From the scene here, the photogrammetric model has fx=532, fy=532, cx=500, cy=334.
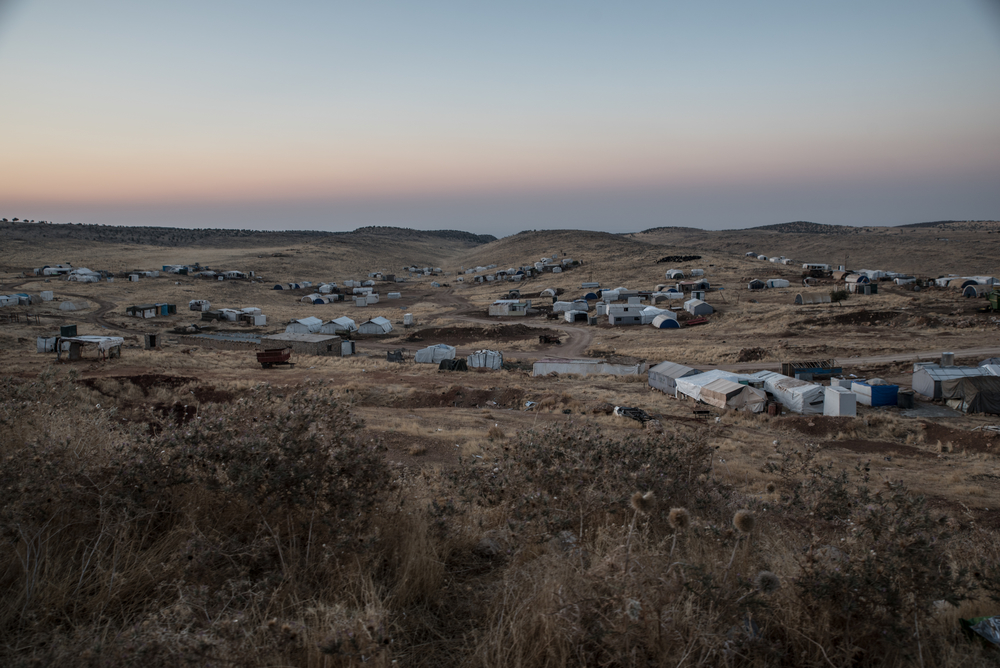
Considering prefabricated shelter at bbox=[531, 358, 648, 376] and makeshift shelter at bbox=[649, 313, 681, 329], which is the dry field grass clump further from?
makeshift shelter at bbox=[649, 313, 681, 329]

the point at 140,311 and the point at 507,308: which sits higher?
the point at 507,308

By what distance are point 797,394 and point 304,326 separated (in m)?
42.2

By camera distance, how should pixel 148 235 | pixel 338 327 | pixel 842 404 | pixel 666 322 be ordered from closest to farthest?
pixel 842 404
pixel 666 322
pixel 338 327
pixel 148 235

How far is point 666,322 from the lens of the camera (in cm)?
5203

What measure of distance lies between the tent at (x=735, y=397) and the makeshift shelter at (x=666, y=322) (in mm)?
24676

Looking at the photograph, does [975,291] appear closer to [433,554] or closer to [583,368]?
[583,368]

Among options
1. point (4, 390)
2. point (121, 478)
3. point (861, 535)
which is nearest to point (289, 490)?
point (121, 478)

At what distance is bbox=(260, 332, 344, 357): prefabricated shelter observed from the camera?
42.4 meters

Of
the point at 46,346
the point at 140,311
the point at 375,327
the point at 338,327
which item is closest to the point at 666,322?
the point at 375,327

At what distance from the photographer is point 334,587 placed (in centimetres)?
331

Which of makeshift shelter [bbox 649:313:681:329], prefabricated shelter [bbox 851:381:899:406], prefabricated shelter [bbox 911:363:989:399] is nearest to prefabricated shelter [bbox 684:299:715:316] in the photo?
makeshift shelter [bbox 649:313:681:329]

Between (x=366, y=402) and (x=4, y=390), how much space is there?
753 inches

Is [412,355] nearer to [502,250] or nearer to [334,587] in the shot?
[334,587]

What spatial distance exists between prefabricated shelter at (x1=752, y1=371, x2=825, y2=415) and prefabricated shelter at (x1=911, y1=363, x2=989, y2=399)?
22.3ft
